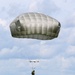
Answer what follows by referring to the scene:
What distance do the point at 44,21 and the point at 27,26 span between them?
128 inches

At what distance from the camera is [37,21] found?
79.6m

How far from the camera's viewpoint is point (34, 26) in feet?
260

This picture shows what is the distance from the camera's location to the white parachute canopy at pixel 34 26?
79188 millimetres

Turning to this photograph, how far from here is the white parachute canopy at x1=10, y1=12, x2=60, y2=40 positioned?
7919cm

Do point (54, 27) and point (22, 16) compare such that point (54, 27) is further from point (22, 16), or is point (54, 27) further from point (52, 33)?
point (22, 16)

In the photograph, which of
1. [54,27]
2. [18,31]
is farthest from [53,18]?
[18,31]

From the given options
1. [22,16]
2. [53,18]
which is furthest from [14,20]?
[53,18]

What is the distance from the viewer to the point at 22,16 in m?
80.2

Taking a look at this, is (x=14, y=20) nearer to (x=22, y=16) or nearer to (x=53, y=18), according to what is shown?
(x=22, y=16)

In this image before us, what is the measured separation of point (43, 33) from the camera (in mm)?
79812

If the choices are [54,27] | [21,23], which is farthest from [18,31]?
[54,27]

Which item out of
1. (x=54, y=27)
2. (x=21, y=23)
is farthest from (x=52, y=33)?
(x=21, y=23)

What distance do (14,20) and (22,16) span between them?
1726mm

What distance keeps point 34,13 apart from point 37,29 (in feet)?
11.1
